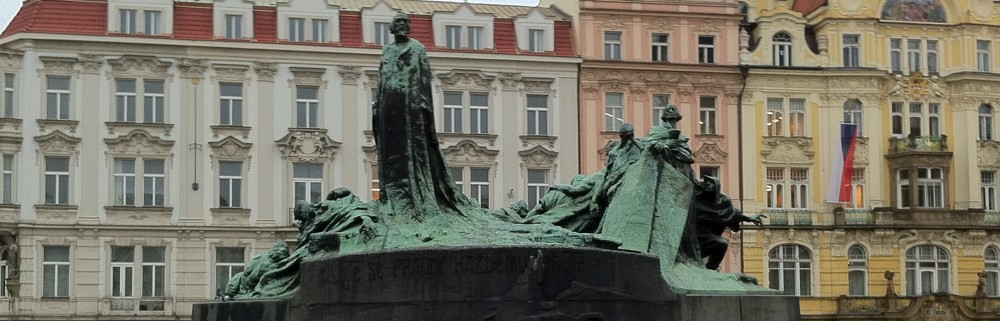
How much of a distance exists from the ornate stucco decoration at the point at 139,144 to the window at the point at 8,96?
94.8 inches

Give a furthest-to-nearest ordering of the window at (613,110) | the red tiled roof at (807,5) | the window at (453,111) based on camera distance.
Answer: the red tiled roof at (807,5) < the window at (613,110) < the window at (453,111)

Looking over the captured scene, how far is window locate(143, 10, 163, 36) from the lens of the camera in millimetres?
45062

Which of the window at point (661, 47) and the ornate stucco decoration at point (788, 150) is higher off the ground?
the window at point (661, 47)

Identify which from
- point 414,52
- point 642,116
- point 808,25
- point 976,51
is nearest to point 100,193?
point 642,116

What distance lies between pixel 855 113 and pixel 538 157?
30.3ft

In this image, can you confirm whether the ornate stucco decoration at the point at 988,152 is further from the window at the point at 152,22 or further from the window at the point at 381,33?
the window at the point at 152,22

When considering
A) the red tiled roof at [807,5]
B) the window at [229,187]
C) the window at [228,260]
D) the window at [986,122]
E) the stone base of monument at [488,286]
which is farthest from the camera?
the window at [986,122]

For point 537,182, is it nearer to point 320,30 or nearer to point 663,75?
point 663,75

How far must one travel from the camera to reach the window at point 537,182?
47.2 meters

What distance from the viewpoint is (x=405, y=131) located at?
17.8 meters

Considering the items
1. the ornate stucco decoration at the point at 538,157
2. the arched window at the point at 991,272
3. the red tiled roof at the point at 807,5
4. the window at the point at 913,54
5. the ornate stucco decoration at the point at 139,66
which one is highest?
the red tiled roof at the point at 807,5

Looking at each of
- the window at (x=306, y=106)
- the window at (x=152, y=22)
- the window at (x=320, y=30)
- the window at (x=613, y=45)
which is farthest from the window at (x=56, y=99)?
the window at (x=613, y=45)

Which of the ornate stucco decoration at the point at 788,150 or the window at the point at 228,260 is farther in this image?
the ornate stucco decoration at the point at 788,150

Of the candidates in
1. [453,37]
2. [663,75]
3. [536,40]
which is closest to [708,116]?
[663,75]
